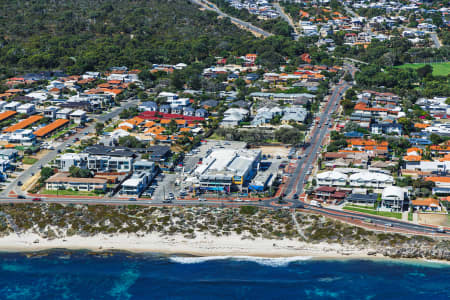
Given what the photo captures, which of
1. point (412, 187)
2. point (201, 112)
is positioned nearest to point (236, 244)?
point (412, 187)

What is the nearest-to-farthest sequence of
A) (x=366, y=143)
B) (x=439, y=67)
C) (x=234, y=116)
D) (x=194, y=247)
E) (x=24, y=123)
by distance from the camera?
1. (x=194, y=247)
2. (x=366, y=143)
3. (x=24, y=123)
4. (x=234, y=116)
5. (x=439, y=67)

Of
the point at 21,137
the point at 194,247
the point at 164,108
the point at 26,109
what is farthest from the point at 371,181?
the point at 26,109

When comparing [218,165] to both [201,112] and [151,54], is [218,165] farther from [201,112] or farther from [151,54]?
[151,54]

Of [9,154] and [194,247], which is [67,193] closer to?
[9,154]

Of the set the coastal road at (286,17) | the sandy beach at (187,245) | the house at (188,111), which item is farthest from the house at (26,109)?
the coastal road at (286,17)

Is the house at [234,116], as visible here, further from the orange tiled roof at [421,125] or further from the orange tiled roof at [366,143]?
the orange tiled roof at [421,125]
